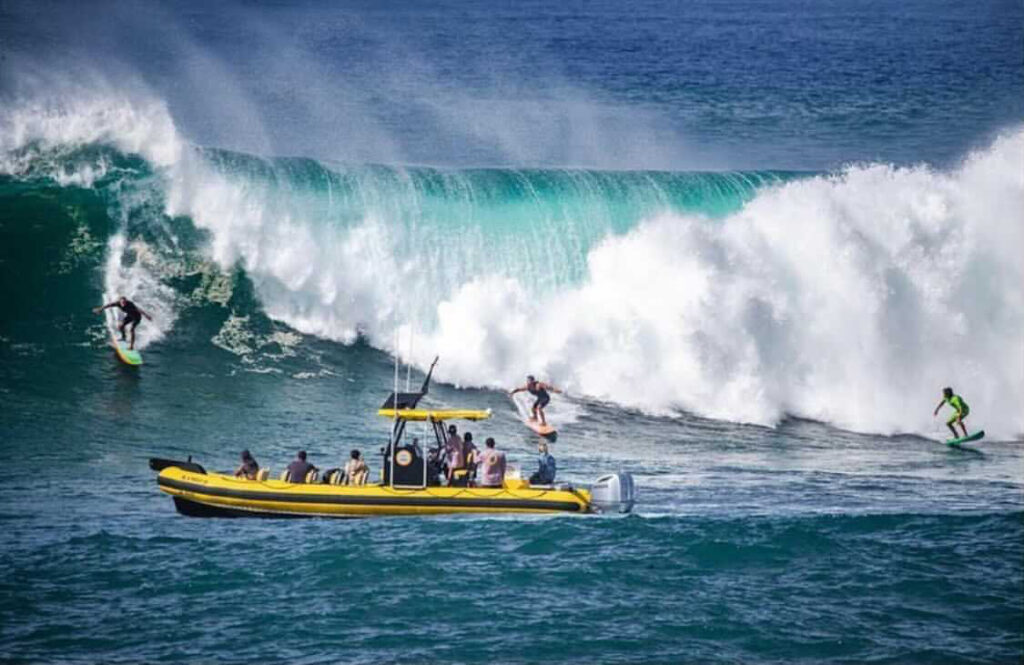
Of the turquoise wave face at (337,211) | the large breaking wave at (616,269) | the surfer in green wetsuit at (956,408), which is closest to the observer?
the surfer in green wetsuit at (956,408)

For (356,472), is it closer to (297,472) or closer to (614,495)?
(297,472)

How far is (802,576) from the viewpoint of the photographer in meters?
17.6

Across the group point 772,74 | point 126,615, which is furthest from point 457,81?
point 126,615

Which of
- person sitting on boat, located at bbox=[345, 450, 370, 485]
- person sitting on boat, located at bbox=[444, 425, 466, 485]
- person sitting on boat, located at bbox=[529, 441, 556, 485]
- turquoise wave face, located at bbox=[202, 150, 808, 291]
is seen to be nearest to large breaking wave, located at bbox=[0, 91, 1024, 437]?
turquoise wave face, located at bbox=[202, 150, 808, 291]

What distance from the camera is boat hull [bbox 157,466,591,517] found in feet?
64.0

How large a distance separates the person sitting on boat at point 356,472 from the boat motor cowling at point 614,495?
314cm

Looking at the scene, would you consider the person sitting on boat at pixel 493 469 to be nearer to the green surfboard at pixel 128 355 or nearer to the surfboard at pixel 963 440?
the green surfboard at pixel 128 355

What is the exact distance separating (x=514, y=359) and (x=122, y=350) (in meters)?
7.48

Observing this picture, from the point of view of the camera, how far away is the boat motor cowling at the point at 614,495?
766 inches

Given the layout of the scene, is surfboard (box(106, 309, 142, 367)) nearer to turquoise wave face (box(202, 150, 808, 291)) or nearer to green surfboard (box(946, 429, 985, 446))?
turquoise wave face (box(202, 150, 808, 291))

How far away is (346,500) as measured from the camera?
1950cm

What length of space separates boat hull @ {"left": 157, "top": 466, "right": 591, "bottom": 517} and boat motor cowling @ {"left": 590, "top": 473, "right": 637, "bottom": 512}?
15cm

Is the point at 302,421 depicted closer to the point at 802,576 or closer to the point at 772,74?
the point at 802,576

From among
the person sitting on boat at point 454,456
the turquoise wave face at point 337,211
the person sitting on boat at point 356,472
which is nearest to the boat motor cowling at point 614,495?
the person sitting on boat at point 454,456
